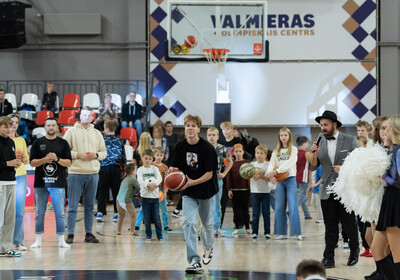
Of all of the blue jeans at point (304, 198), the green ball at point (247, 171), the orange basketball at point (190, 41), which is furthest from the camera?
the orange basketball at point (190, 41)

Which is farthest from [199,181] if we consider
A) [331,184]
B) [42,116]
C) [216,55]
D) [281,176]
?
[42,116]

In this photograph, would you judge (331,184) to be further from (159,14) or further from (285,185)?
(159,14)

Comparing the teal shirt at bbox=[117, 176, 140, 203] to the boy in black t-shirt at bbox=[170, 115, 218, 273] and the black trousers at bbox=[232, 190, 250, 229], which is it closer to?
the black trousers at bbox=[232, 190, 250, 229]

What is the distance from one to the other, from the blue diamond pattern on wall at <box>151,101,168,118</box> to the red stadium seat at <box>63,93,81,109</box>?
235 centimetres

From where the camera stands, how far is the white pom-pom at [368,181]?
5957 millimetres

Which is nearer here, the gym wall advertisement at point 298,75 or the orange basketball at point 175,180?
the orange basketball at point 175,180

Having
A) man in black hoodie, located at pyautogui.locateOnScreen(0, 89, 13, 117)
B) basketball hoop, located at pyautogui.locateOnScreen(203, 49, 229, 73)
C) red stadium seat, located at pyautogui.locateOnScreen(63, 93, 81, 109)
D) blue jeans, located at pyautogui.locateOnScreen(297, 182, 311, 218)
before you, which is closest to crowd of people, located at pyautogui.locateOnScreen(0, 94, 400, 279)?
blue jeans, located at pyautogui.locateOnScreen(297, 182, 311, 218)

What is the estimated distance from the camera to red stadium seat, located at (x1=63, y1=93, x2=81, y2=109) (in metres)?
18.4

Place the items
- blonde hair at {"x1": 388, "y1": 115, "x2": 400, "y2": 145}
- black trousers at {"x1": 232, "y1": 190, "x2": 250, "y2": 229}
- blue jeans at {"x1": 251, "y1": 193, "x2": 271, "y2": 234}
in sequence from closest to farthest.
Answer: blonde hair at {"x1": 388, "y1": 115, "x2": 400, "y2": 145} → blue jeans at {"x1": 251, "y1": 193, "x2": 271, "y2": 234} → black trousers at {"x1": 232, "y1": 190, "x2": 250, "y2": 229}

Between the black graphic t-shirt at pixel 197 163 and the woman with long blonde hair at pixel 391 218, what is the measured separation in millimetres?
2298

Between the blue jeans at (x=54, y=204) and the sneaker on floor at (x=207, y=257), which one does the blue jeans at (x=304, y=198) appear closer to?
the blue jeans at (x=54, y=204)

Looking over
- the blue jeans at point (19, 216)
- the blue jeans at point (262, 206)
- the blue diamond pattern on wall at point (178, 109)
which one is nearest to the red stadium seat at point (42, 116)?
the blue diamond pattern on wall at point (178, 109)

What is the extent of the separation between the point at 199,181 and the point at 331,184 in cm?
167

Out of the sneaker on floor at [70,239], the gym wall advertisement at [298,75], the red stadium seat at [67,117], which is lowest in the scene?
the sneaker on floor at [70,239]
